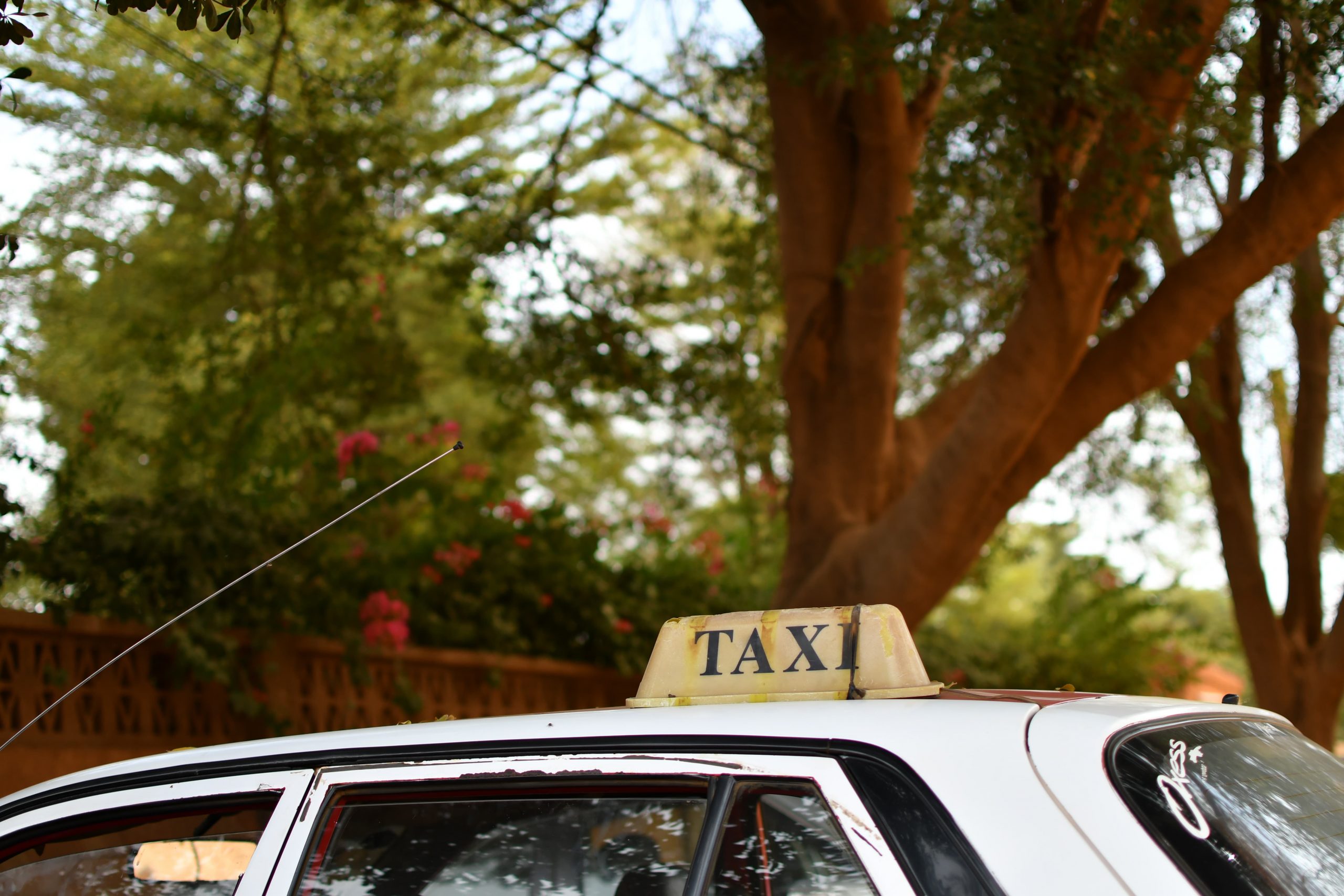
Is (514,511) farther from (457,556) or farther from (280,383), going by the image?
(280,383)

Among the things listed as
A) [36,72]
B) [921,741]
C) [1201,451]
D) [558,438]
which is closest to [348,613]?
[921,741]

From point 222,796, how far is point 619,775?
0.81 metres

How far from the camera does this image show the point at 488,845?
2.03m

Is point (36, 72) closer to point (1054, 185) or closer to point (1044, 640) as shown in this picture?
point (1054, 185)

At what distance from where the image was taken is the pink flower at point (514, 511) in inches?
338

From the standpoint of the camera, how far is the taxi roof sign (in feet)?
6.79

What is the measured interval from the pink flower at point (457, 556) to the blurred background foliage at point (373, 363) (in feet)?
0.06

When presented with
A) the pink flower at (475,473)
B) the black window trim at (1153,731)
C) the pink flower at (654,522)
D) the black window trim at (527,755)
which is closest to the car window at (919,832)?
the black window trim at (527,755)

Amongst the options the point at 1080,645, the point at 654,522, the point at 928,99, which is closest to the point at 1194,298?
the point at 928,99

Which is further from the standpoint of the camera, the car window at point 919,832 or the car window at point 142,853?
the car window at point 142,853

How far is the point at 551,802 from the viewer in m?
1.97

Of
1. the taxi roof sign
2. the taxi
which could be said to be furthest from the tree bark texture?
the taxi roof sign

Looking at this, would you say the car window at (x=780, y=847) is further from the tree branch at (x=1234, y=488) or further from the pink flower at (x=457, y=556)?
the tree branch at (x=1234, y=488)

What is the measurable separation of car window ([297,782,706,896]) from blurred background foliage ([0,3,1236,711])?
3996 millimetres
